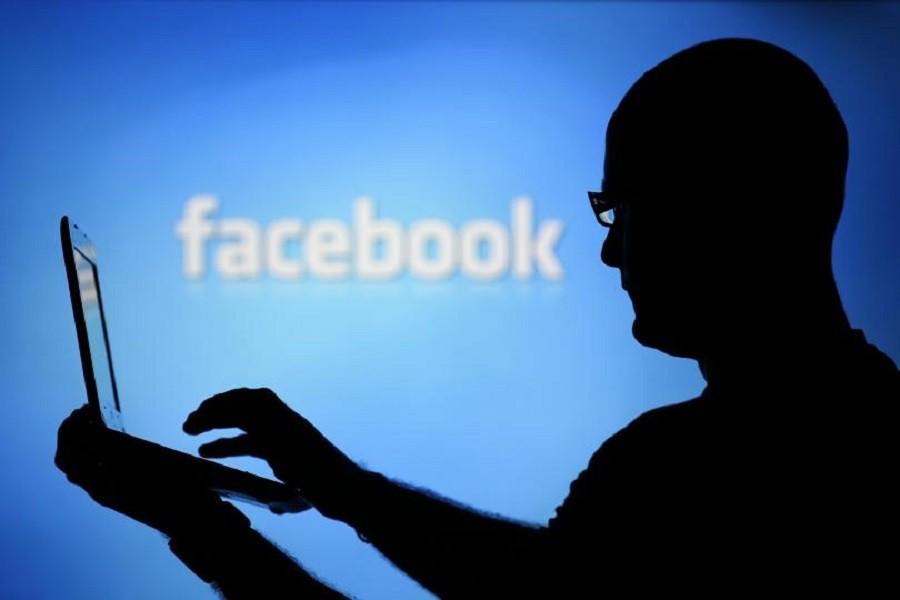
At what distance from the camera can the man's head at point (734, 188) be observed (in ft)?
2.10

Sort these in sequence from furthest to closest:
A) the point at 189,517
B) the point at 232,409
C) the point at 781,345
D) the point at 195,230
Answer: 1. the point at 195,230
2. the point at 232,409
3. the point at 189,517
4. the point at 781,345

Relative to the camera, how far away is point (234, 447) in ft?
3.16

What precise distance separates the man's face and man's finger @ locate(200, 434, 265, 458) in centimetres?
52

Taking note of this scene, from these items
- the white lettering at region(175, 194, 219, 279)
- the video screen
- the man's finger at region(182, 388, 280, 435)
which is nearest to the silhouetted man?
the man's finger at region(182, 388, 280, 435)

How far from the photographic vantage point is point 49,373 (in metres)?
2.57

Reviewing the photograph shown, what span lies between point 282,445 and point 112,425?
0.25m

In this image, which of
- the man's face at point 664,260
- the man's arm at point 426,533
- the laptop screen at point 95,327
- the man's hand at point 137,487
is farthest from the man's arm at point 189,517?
the man's face at point 664,260

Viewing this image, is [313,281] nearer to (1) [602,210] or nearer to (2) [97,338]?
(2) [97,338]

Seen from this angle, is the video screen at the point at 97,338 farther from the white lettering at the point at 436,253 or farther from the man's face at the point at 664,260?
the white lettering at the point at 436,253

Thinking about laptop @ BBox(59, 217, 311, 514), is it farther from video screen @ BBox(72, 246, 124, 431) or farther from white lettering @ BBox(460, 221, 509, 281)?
white lettering @ BBox(460, 221, 509, 281)

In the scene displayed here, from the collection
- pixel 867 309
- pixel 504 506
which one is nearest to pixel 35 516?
pixel 504 506

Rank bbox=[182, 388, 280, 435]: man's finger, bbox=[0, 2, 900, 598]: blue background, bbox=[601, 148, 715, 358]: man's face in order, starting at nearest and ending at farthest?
bbox=[601, 148, 715, 358]: man's face, bbox=[182, 388, 280, 435]: man's finger, bbox=[0, 2, 900, 598]: blue background

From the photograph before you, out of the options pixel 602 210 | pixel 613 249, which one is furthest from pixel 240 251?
pixel 613 249

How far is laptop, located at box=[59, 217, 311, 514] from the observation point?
2.71ft
